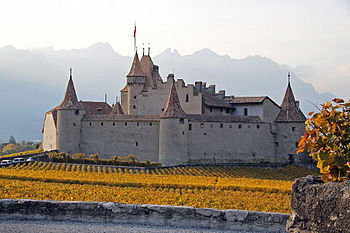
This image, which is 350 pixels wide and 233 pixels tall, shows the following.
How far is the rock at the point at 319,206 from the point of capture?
5.00m

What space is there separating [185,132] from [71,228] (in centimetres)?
3461

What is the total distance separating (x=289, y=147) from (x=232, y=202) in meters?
35.9

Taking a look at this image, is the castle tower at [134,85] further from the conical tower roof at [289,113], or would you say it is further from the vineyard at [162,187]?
the conical tower roof at [289,113]

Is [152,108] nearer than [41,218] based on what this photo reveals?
No

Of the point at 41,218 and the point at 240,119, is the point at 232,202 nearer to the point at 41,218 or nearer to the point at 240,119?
the point at 41,218

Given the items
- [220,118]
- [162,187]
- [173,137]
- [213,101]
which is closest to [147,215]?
[162,187]

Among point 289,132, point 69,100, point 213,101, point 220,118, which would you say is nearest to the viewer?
point 220,118

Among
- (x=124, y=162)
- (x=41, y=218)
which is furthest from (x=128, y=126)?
(x=41, y=218)

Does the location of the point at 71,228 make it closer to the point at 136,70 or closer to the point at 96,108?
the point at 136,70

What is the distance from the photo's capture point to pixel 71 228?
9727 millimetres

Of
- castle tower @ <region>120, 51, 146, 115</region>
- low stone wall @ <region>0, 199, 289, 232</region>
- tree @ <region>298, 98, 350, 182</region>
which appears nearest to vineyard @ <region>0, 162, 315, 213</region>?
low stone wall @ <region>0, 199, 289, 232</region>

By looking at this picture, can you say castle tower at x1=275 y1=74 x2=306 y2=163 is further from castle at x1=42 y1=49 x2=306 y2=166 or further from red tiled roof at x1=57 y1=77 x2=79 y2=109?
red tiled roof at x1=57 y1=77 x2=79 y2=109

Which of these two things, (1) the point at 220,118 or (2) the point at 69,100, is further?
(2) the point at 69,100

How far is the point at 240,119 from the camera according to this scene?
159ft
